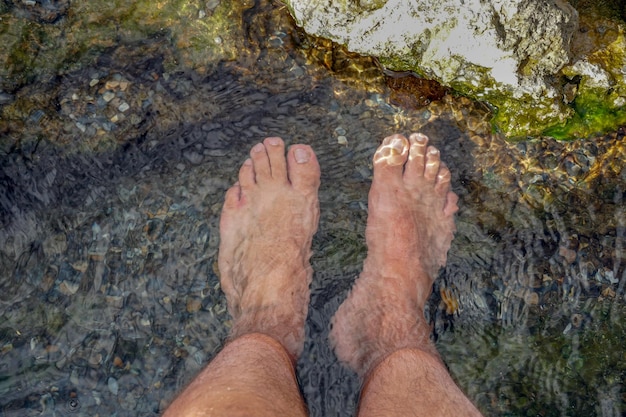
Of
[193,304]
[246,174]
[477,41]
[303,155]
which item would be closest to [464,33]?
[477,41]

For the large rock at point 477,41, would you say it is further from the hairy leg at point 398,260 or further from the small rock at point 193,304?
→ the small rock at point 193,304

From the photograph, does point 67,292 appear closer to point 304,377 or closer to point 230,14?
point 304,377

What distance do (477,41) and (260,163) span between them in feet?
3.56

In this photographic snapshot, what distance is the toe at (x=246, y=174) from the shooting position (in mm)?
2764

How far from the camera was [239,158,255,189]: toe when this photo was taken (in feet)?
9.07

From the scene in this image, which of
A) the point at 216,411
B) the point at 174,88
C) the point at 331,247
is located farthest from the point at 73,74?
the point at 216,411

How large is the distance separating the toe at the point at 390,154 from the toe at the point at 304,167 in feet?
A: 0.91

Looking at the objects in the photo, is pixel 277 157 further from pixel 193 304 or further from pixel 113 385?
pixel 113 385

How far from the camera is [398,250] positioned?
8.96 feet

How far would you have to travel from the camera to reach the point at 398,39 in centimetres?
247

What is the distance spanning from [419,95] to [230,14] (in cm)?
91

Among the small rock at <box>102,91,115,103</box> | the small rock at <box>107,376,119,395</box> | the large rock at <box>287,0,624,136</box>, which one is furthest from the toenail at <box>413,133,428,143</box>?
the small rock at <box>107,376,119,395</box>

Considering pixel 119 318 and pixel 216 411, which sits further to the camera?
pixel 119 318

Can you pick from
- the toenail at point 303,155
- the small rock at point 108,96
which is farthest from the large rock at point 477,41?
the small rock at point 108,96
